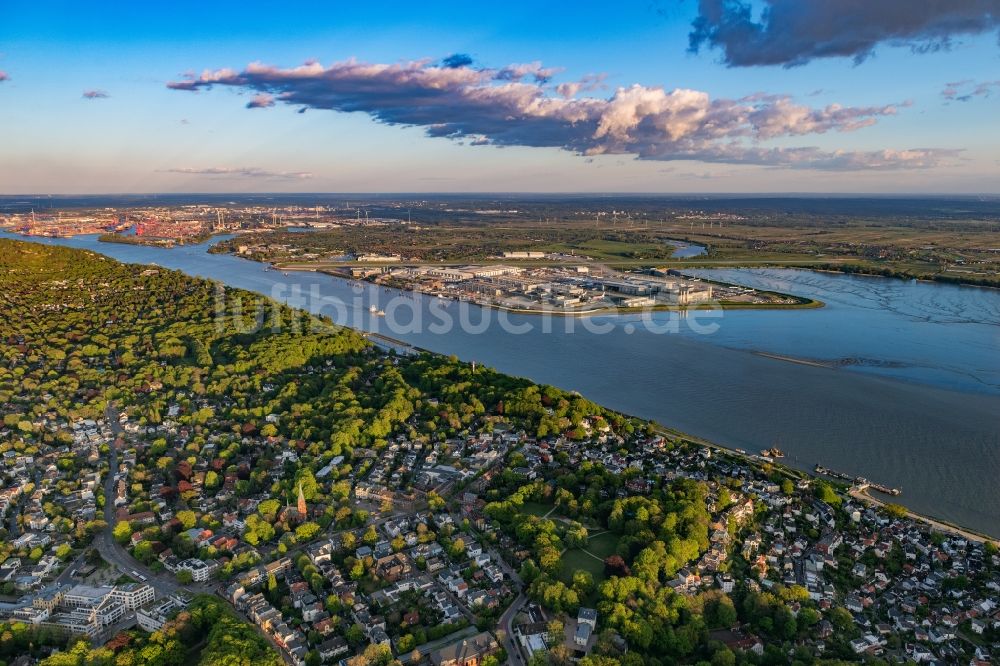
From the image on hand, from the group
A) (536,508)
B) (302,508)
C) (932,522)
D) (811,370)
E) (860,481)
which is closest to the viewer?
(302,508)

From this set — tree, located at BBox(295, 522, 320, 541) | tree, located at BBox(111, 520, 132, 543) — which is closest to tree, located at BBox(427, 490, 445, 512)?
tree, located at BBox(295, 522, 320, 541)

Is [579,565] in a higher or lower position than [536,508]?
lower

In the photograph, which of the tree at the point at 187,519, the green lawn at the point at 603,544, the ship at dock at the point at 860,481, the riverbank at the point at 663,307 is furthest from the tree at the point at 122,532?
the riverbank at the point at 663,307

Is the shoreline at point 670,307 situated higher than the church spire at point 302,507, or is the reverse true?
the shoreline at point 670,307

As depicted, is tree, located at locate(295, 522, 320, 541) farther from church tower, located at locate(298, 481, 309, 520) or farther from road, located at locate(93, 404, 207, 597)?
road, located at locate(93, 404, 207, 597)

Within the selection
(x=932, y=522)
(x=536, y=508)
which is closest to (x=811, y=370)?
(x=932, y=522)

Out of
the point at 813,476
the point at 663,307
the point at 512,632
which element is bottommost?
the point at 512,632

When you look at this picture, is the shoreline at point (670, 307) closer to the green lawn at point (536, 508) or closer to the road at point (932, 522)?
the road at point (932, 522)

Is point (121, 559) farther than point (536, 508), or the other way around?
point (536, 508)

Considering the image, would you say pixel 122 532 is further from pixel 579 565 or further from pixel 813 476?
pixel 813 476
